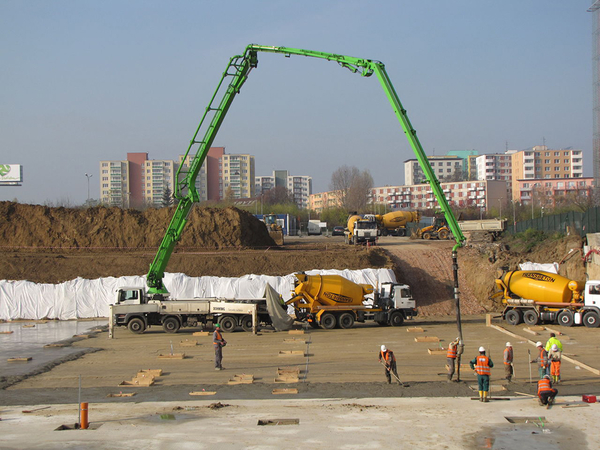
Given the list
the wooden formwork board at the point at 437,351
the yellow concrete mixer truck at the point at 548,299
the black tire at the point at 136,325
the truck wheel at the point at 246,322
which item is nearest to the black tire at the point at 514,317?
the yellow concrete mixer truck at the point at 548,299

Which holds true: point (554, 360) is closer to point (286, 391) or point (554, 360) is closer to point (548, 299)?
point (286, 391)

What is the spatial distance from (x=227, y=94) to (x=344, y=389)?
62.6 ft

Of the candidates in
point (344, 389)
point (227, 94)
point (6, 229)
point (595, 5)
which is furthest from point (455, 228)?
point (595, 5)

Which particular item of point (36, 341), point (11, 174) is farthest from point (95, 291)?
point (11, 174)

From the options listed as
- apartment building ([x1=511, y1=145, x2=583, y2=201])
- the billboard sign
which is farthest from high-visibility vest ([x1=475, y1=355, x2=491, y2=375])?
apartment building ([x1=511, y1=145, x2=583, y2=201])

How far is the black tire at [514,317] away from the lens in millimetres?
32438

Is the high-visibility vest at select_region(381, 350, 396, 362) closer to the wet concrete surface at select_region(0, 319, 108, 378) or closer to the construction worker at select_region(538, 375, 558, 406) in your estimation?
the construction worker at select_region(538, 375, 558, 406)

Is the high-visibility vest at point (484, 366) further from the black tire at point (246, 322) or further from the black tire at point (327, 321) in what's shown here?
the black tire at point (246, 322)

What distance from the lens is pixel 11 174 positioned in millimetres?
98938

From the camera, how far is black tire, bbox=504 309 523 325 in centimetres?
3244

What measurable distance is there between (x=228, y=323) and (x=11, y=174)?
8247 centimetres

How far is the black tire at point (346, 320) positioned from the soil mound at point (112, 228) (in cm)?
2233

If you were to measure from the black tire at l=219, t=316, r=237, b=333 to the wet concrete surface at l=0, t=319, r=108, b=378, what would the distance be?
7419mm

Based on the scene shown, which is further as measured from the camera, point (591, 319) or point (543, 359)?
point (591, 319)
